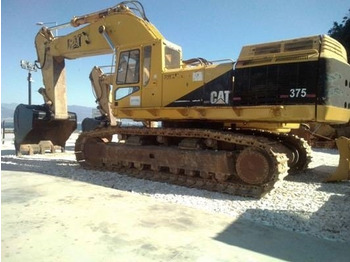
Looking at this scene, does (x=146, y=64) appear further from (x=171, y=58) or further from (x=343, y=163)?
(x=343, y=163)

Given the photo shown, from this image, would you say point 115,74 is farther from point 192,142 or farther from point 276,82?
point 276,82

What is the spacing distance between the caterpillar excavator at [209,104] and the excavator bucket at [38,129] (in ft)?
8.88

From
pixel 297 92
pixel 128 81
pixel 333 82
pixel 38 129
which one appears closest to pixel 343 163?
pixel 333 82

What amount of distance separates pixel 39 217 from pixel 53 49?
767 cm

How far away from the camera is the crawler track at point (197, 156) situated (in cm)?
612

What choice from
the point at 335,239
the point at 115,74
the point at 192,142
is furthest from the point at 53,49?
the point at 335,239

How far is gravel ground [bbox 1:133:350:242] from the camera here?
4418mm

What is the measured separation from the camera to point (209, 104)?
6777mm

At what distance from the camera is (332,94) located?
564 cm

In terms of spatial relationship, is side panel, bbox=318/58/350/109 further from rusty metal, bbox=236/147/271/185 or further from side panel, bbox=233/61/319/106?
rusty metal, bbox=236/147/271/185

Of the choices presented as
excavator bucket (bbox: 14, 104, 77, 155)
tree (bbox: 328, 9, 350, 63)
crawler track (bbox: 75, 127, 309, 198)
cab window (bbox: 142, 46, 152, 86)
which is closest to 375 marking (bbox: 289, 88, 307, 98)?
crawler track (bbox: 75, 127, 309, 198)

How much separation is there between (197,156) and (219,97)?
4.43 feet

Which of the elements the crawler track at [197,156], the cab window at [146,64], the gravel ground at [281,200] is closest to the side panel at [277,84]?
the crawler track at [197,156]

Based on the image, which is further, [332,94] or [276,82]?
[276,82]
